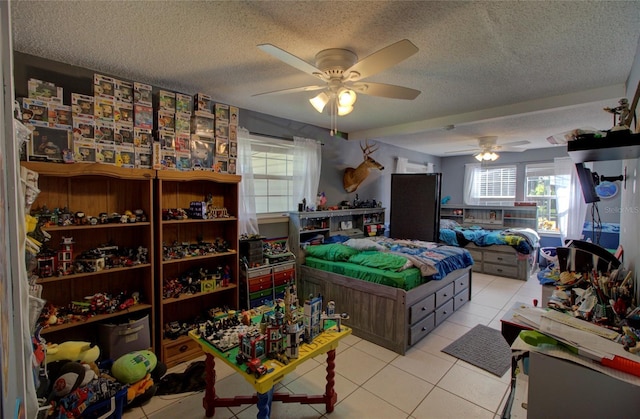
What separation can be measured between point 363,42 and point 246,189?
2093mm

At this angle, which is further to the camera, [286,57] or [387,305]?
[387,305]

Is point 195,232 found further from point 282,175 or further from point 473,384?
point 473,384

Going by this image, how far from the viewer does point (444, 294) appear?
346 cm

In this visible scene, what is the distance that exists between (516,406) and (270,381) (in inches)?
46.8

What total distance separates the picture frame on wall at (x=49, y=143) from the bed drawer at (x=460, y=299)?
14.1 ft

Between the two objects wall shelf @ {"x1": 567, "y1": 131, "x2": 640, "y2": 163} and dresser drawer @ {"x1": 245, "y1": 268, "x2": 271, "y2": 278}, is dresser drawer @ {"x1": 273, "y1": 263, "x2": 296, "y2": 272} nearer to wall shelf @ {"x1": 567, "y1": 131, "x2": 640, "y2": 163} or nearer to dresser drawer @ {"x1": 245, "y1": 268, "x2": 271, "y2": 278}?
dresser drawer @ {"x1": 245, "y1": 268, "x2": 271, "y2": 278}

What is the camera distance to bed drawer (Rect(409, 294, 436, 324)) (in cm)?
286

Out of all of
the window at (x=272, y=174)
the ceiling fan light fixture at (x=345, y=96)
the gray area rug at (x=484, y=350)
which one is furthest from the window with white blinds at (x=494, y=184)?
the ceiling fan light fixture at (x=345, y=96)

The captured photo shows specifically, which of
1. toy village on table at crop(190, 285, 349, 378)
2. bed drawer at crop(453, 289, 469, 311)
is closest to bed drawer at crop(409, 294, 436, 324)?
bed drawer at crop(453, 289, 469, 311)

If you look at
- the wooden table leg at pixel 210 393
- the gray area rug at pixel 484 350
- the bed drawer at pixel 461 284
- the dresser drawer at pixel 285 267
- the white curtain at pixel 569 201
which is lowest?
the gray area rug at pixel 484 350

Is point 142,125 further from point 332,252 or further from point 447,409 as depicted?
point 447,409

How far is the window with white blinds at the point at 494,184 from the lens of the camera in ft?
21.9

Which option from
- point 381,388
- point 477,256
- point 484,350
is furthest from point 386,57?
point 477,256

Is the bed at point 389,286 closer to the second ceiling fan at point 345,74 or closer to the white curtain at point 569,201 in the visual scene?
the second ceiling fan at point 345,74
